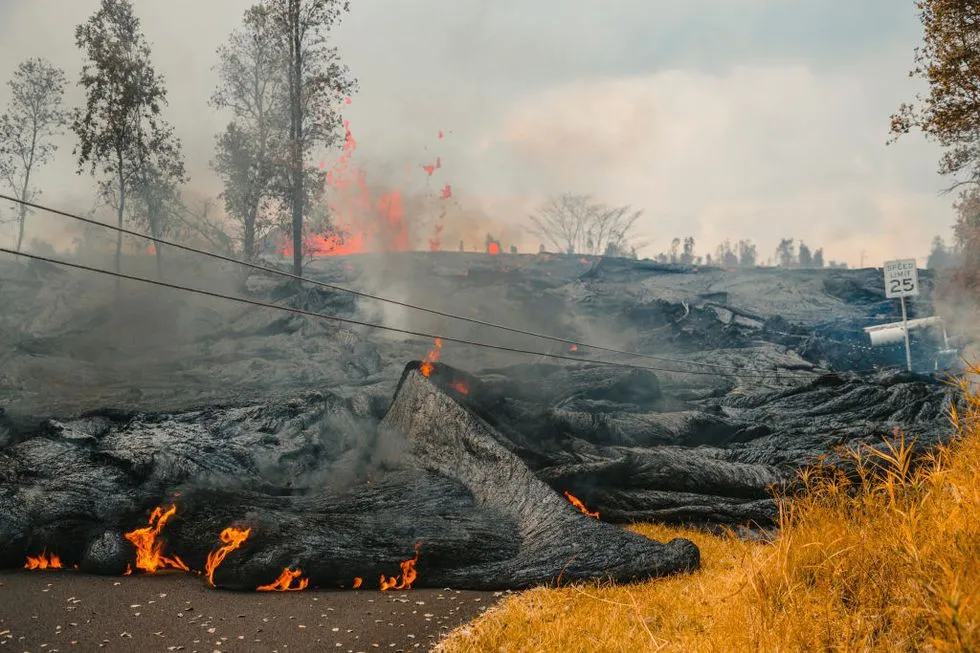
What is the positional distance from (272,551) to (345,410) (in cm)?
463

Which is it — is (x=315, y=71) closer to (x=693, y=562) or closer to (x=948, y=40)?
(x=948, y=40)

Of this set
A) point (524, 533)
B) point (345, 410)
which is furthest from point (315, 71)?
point (524, 533)

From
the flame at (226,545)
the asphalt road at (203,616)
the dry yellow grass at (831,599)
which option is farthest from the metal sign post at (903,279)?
the flame at (226,545)

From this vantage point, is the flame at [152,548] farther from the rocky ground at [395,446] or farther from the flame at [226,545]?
the flame at [226,545]

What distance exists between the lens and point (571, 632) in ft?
16.6

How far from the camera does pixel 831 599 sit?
388cm

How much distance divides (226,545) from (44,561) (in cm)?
237

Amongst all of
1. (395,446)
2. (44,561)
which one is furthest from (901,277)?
(44,561)

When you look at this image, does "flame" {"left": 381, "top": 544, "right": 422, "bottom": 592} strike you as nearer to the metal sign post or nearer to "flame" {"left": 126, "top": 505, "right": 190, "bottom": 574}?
"flame" {"left": 126, "top": 505, "right": 190, "bottom": 574}

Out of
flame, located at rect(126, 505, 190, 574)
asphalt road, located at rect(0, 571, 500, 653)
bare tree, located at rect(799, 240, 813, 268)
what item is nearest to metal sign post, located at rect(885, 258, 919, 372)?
asphalt road, located at rect(0, 571, 500, 653)

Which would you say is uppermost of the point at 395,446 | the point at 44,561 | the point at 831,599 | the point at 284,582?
the point at 395,446

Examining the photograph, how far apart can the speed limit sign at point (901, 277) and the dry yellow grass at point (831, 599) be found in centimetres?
1955

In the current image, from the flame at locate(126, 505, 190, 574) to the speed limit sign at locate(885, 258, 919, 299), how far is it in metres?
22.9

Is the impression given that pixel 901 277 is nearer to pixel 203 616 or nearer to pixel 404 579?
pixel 404 579
